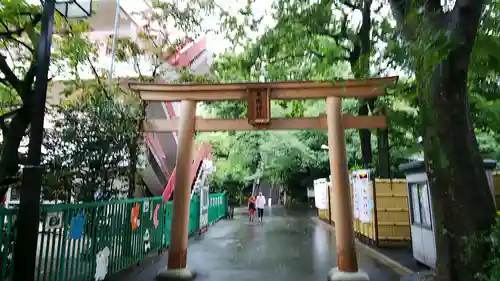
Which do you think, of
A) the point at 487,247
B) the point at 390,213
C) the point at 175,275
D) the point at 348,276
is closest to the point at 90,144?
the point at 175,275

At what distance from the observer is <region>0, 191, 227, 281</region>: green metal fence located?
5.16 m

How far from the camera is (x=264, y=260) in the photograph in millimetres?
9539

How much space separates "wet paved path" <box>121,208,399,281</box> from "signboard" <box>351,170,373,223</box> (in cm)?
148

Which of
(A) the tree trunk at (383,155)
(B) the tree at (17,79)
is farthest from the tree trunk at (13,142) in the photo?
(A) the tree trunk at (383,155)

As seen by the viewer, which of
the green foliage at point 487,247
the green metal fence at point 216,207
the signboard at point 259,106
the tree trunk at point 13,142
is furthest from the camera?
the green metal fence at point 216,207

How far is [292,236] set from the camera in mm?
14695

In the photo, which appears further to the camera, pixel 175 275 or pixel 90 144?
pixel 175 275

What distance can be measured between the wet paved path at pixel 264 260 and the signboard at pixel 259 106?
347 cm

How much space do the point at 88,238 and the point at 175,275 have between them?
2.01 meters

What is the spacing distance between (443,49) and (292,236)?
460 inches

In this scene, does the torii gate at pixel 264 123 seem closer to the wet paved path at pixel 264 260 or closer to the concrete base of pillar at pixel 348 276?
the concrete base of pillar at pixel 348 276

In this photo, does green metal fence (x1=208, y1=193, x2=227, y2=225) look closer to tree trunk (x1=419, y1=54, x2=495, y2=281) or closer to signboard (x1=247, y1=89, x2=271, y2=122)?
signboard (x1=247, y1=89, x2=271, y2=122)

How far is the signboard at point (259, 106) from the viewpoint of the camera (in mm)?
8156

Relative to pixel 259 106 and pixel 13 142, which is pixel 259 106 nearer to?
pixel 259 106
